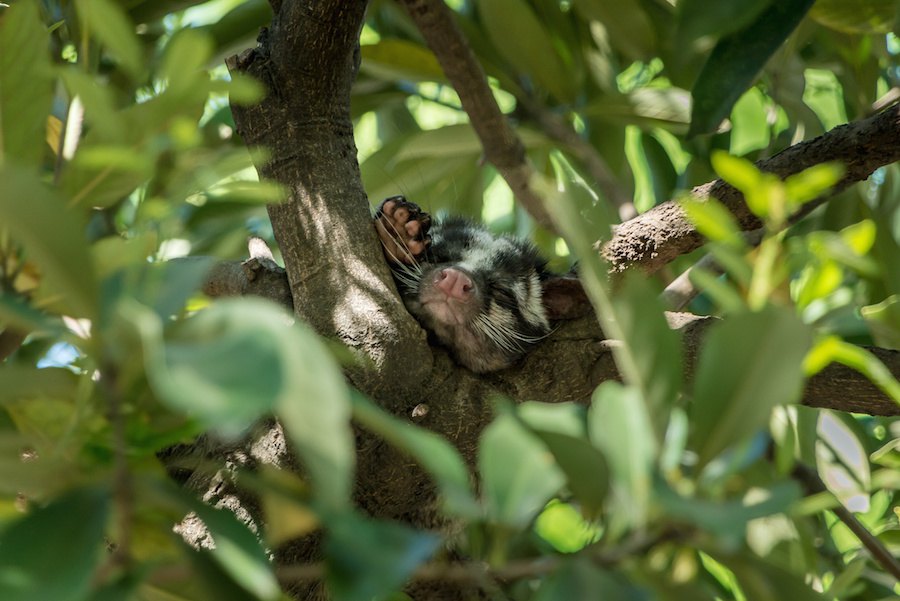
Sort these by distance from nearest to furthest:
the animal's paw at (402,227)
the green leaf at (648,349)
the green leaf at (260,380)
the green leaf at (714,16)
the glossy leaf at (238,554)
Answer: the green leaf at (260,380) < the glossy leaf at (238,554) < the green leaf at (648,349) < the green leaf at (714,16) < the animal's paw at (402,227)

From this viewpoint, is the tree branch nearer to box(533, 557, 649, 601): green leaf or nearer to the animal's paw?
the animal's paw

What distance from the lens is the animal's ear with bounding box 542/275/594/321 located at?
2.29 metres

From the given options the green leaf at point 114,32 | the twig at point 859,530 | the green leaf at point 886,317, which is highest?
the green leaf at point 114,32

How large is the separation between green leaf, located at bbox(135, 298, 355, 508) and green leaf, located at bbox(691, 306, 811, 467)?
321 mm

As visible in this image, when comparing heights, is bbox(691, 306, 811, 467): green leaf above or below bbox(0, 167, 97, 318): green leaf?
below

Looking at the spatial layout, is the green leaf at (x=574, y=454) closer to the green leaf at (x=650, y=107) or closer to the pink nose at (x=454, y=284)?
the pink nose at (x=454, y=284)

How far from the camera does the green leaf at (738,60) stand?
5.45 feet

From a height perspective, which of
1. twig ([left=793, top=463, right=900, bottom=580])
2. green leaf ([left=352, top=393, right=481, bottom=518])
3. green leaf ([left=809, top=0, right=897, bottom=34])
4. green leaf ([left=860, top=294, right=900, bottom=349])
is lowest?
twig ([left=793, top=463, right=900, bottom=580])

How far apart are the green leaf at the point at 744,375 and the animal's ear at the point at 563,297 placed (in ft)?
4.67

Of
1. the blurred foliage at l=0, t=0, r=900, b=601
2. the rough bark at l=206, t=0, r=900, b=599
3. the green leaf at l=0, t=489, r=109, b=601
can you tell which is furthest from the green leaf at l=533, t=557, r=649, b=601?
the rough bark at l=206, t=0, r=900, b=599

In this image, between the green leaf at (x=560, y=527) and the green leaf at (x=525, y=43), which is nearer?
the green leaf at (x=525, y=43)

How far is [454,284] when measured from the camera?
7.68 feet

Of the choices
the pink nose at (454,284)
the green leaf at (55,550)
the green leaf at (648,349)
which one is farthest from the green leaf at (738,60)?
the green leaf at (55,550)

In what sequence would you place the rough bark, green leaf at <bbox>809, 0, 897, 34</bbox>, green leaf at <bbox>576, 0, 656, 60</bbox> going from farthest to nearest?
1. green leaf at <bbox>576, 0, 656, 60</bbox>
2. green leaf at <bbox>809, 0, 897, 34</bbox>
3. the rough bark
